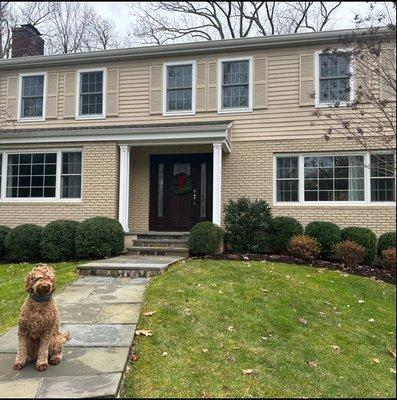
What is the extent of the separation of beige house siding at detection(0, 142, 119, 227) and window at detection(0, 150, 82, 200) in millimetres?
322

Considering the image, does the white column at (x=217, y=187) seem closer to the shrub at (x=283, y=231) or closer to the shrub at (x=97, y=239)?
the shrub at (x=283, y=231)

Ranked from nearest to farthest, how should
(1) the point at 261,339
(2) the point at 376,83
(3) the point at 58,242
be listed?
(1) the point at 261,339 → (2) the point at 376,83 → (3) the point at 58,242

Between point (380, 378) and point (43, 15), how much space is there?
2168 cm

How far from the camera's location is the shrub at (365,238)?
32.3 ft

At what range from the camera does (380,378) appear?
402 centimetres

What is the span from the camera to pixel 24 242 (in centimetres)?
1084

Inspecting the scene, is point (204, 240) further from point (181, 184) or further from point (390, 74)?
point (390, 74)

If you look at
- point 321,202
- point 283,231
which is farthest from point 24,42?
point 321,202

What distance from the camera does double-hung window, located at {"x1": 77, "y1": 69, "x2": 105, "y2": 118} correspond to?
13562 mm

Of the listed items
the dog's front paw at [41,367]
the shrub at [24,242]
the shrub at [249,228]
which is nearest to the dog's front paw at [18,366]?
the dog's front paw at [41,367]

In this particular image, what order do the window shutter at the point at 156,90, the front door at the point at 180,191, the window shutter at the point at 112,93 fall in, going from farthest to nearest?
the window shutter at the point at 112,93 → the window shutter at the point at 156,90 → the front door at the point at 180,191

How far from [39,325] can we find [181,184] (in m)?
9.28

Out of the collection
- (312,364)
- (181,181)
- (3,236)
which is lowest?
(312,364)

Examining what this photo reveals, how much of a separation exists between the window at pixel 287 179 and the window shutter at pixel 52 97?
7.29 meters
